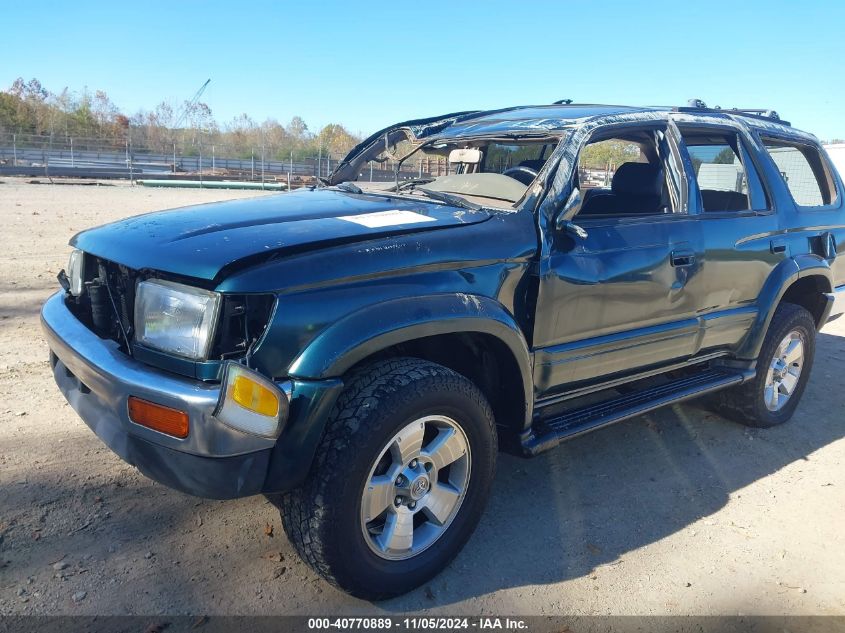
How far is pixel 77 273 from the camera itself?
3.03 metres

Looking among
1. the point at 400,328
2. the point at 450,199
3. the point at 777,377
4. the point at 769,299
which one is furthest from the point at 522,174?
the point at 777,377

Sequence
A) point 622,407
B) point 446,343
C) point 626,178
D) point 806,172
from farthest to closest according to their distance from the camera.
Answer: point 806,172, point 626,178, point 622,407, point 446,343

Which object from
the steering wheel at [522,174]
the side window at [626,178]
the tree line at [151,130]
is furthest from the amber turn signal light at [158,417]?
the tree line at [151,130]

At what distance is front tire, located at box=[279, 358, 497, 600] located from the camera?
2332mm

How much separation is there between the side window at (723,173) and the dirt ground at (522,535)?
1.58 meters

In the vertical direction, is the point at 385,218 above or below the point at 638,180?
below

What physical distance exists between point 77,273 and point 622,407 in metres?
2.80

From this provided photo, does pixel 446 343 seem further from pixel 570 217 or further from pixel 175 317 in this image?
pixel 175 317

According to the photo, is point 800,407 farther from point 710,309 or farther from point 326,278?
point 326,278

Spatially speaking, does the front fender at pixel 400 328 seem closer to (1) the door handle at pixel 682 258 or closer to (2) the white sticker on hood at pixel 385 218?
(2) the white sticker on hood at pixel 385 218

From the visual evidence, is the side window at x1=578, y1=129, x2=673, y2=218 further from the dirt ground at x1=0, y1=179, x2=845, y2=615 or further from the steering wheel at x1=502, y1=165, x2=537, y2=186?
the dirt ground at x1=0, y1=179, x2=845, y2=615

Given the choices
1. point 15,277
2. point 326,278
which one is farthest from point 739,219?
point 15,277

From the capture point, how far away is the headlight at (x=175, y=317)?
7.34 ft

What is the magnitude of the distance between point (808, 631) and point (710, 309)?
5.90 ft
